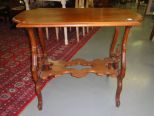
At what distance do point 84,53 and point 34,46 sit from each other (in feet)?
4.71

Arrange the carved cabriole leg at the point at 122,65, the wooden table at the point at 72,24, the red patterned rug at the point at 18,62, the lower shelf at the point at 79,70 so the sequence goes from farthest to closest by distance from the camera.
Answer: the red patterned rug at the point at 18,62
the lower shelf at the point at 79,70
the carved cabriole leg at the point at 122,65
the wooden table at the point at 72,24

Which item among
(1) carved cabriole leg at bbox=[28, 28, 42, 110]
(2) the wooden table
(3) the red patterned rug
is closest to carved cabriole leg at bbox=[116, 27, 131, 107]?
(2) the wooden table

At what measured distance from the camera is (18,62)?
98.3 inches

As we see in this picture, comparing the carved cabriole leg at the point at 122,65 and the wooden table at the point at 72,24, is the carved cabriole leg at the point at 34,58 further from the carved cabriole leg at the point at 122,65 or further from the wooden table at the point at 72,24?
the carved cabriole leg at the point at 122,65

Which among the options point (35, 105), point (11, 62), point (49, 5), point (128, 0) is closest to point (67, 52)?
point (11, 62)

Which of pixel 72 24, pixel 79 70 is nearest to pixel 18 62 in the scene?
pixel 79 70

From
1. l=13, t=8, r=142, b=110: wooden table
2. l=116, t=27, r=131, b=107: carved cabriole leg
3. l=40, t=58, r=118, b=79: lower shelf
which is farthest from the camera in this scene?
l=40, t=58, r=118, b=79: lower shelf

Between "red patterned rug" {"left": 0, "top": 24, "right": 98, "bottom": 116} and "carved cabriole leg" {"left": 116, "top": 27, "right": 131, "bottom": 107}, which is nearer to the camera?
"carved cabriole leg" {"left": 116, "top": 27, "right": 131, "bottom": 107}

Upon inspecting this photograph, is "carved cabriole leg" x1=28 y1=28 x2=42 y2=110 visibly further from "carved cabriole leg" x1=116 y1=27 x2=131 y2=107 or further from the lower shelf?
"carved cabriole leg" x1=116 y1=27 x2=131 y2=107

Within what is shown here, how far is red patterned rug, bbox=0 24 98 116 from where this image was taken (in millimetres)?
1745

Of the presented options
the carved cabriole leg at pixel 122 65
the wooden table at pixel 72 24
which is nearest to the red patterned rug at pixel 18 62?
the wooden table at pixel 72 24

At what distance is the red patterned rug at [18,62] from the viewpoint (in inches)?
68.7

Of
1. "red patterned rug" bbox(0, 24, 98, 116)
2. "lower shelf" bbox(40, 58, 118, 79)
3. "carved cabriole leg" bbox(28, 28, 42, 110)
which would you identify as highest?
"carved cabriole leg" bbox(28, 28, 42, 110)

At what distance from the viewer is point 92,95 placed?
183 centimetres
